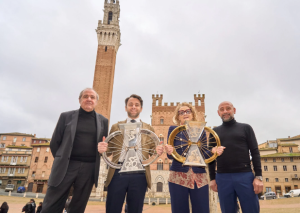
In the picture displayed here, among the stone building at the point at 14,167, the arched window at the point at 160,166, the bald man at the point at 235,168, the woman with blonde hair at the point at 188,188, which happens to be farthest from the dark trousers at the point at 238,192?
the stone building at the point at 14,167

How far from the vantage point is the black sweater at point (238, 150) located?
3.70 m

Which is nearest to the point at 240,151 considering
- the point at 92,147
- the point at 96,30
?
the point at 92,147

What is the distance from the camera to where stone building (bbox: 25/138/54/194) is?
123ft

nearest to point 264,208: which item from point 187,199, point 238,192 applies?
point 238,192

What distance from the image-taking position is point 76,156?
11.6ft

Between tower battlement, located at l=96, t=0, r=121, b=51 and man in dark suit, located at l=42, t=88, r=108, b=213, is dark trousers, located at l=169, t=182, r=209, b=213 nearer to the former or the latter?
man in dark suit, located at l=42, t=88, r=108, b=213

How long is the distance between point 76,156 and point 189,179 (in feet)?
7.12

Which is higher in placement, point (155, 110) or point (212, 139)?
point (155, 110)

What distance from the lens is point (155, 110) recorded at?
130 ft

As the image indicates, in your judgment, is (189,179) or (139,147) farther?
(139,147)

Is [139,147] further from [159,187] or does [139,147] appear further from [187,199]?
[159,187]

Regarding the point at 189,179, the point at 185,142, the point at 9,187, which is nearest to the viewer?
the point at 189,179

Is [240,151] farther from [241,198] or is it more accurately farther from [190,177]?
[190,177]

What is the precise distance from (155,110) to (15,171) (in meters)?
33.2
